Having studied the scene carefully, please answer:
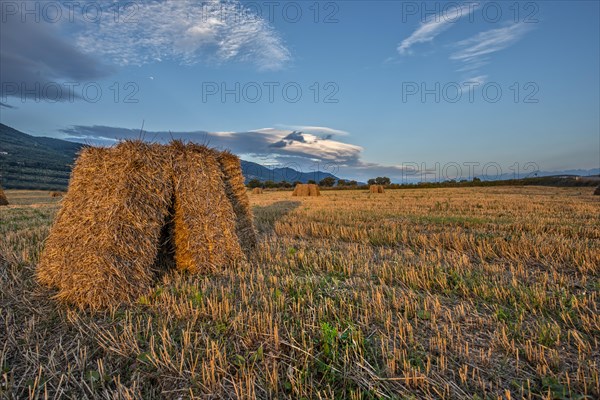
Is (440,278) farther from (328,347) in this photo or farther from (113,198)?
(113,198)

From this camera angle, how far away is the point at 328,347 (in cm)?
320

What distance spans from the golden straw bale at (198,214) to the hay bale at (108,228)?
0.39 m

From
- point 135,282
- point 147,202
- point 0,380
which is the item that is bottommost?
point 0,380

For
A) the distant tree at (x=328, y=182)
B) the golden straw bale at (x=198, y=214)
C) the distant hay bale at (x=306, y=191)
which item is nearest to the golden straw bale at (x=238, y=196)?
the golden straw bale at (x=198, y=214)

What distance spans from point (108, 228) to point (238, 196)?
316 cm

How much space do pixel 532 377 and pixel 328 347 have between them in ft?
5.97

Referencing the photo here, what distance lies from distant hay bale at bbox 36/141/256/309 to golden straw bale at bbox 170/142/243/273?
2 centimetres

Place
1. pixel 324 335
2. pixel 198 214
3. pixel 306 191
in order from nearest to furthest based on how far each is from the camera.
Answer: pixel 324 335 → pixel 198 214 → pixel 306 191

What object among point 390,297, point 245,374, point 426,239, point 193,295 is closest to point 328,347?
point 245,374

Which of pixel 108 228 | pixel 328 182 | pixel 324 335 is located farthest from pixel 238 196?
pixel 328 182

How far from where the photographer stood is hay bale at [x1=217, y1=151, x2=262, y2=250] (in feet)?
24.0

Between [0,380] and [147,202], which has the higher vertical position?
[147,202]

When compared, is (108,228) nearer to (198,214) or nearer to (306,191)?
(198,214)

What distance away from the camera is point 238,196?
24.9 feet
